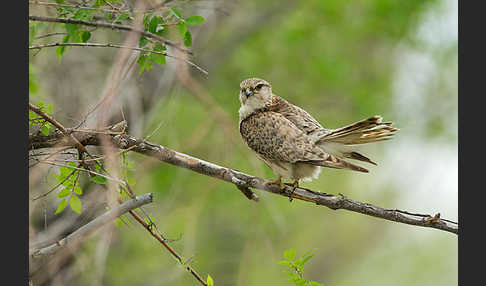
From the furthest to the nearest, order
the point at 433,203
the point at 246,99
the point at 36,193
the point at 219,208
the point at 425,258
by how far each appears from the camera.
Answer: the point at 425,258 < the point at 433,203 < the point at 219,208 < the point at 246,99 < the point at 36,193

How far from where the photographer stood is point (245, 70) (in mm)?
9781

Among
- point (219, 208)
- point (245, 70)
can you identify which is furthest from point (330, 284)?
point (245, 70)

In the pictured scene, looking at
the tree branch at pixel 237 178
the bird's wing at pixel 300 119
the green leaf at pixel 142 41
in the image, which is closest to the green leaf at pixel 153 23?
the green leaf at pixel 142 41

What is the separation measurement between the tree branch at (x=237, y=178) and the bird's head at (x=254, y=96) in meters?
1.48

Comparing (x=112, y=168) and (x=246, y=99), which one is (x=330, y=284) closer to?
(x=246, y=99)

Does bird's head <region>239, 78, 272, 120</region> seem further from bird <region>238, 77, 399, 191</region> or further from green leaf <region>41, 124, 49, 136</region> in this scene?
green leaf <region>41, 124, 49, 136</region>

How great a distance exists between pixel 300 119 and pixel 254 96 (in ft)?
1.69

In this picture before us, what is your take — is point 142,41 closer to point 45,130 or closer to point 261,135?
point 45,130

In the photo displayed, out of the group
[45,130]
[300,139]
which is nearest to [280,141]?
[300,139]

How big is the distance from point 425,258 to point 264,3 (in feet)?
35.4

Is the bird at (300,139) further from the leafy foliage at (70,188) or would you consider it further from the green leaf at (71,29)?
the green leaf at (71,29)

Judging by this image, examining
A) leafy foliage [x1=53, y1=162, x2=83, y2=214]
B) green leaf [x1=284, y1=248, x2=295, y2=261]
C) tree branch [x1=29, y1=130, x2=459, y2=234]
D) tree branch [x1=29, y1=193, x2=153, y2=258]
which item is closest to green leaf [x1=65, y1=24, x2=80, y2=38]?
tree branch [x1=29, y1=130, x2=459, y2=234]

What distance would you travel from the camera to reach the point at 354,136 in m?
4.12

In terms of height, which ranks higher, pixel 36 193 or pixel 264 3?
pixel 264 3
